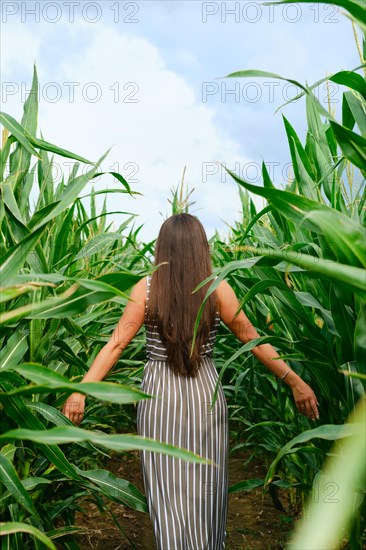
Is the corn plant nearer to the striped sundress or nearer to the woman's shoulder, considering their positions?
the striped sundress

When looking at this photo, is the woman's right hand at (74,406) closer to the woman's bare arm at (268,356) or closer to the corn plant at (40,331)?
the corn plant at (40,331)

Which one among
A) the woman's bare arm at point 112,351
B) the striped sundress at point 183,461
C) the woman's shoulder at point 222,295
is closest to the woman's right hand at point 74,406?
the woman's bare arm at point 112,351

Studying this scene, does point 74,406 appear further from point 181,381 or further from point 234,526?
point 234,526

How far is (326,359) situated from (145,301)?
61cm

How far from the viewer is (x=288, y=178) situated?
2801 millimetres

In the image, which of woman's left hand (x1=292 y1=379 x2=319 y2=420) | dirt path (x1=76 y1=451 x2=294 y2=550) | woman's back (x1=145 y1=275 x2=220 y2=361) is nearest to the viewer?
woman's left hand (x1=292 y1=379 x2=319 y2=420)

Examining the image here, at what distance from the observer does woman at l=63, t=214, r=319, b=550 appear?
6.64 feet

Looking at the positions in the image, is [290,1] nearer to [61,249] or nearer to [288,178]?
[61,249]

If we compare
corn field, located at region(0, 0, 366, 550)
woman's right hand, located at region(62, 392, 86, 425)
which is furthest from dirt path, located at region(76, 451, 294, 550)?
woman's right hand, located at region(62, 392, 86, 425)

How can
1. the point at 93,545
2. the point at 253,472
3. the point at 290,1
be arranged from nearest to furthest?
the point at 290,1
the point at 93,545
the point at 253,472

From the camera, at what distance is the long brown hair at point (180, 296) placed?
2033mm

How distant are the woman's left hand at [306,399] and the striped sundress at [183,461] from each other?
Result: 0.27 meters

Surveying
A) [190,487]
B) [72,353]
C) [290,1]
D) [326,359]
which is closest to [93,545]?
[190,487]

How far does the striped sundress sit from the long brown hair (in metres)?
0.05
